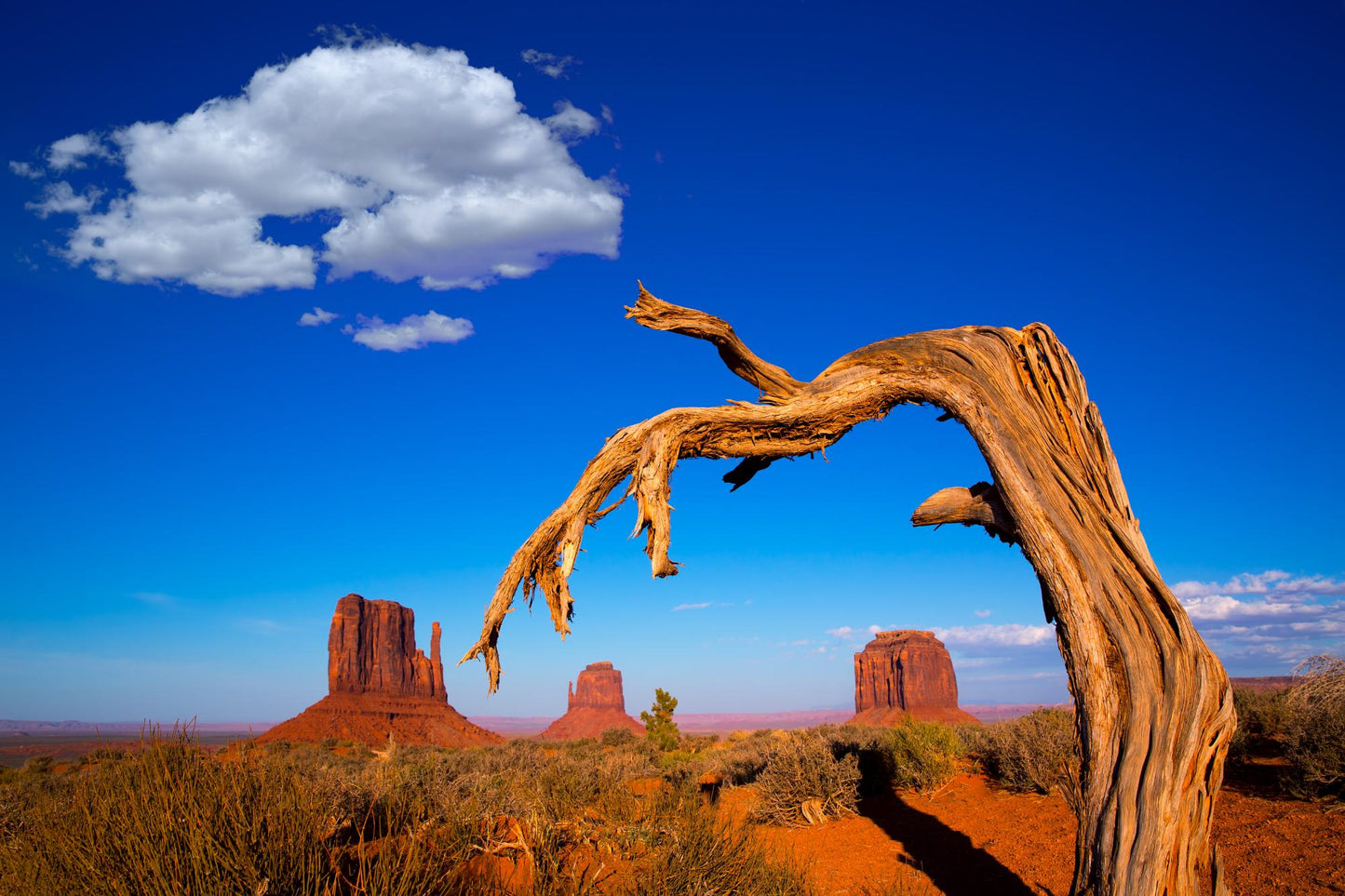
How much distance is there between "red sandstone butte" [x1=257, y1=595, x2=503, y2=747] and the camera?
67750 mm

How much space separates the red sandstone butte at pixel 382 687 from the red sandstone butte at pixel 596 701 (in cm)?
2310

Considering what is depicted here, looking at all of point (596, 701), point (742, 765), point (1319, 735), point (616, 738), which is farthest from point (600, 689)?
point (1319, 735)

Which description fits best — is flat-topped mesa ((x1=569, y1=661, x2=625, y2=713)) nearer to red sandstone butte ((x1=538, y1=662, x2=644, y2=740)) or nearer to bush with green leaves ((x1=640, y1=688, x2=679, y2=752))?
red sandstone butte ((x1=538, y1=662, x2=644, y2=740))

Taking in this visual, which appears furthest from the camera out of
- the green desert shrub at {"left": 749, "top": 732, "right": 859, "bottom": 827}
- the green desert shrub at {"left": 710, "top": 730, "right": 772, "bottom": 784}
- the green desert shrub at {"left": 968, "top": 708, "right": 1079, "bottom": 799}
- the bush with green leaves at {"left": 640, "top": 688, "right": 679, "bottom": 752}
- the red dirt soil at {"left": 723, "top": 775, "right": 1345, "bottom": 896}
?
the bush with green leaves at {"left": 640, "top": 688, "right": 679, "bottom": 752}

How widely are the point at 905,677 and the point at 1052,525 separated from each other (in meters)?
93.2

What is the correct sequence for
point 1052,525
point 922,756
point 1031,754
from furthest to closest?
point 922,756
point 1031,754
point 1052,525

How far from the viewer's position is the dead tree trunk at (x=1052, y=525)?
4.23m

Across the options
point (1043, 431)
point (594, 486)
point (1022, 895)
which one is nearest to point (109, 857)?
point (594, 486)

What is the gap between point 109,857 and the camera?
452cm

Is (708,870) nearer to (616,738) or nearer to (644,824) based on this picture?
(644,824)

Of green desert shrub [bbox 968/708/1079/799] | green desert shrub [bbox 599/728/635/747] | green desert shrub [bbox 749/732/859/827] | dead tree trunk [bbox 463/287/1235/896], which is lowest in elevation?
green desert shrub [bbox 599/728/635/747]

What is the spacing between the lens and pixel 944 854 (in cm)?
912

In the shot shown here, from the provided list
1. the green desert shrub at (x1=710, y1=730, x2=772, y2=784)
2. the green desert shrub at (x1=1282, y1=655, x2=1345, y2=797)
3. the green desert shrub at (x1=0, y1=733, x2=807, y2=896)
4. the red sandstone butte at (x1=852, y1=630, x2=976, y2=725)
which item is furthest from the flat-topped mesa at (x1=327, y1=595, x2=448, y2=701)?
the green desert shrub at (x1=1282, y1=655, x2=1345, y2=797)

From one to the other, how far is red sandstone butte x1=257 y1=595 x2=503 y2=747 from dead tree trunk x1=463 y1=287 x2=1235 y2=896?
66.4 meters
